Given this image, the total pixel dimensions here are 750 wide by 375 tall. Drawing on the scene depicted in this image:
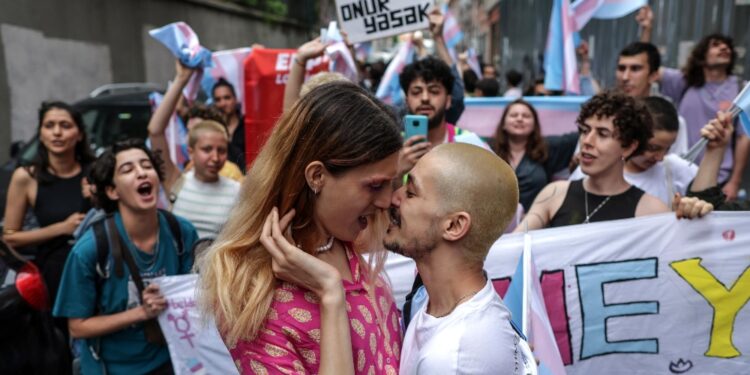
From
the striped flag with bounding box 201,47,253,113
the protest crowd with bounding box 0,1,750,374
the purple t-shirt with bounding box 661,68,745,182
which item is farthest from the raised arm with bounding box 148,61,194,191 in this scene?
the purple t-shirt with bounding box 661,68,745,182

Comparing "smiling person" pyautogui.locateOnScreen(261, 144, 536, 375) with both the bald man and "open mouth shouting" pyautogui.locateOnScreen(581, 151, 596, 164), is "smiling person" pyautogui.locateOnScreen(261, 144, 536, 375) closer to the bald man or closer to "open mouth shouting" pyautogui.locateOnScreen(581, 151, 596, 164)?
the bald man

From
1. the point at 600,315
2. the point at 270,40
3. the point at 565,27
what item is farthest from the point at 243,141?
the point at 270,40

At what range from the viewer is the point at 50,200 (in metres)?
4.18

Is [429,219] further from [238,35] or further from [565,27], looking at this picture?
[238,35]

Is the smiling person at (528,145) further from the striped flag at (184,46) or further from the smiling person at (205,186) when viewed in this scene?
the striped flag at (184,46)

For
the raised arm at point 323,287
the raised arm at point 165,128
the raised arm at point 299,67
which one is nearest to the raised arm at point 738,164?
the raised arm at point 299,67

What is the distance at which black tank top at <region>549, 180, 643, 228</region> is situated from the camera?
10.4 ft

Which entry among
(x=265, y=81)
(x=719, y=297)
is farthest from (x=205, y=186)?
(x=719, y=297)

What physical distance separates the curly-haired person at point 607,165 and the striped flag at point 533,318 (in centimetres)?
76

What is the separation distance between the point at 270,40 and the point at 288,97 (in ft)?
79.6

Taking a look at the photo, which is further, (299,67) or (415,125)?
(299,67)

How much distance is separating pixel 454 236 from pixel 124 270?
191 cm

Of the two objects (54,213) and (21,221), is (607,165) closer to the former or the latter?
(54,213)

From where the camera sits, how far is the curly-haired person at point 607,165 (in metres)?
3.18
